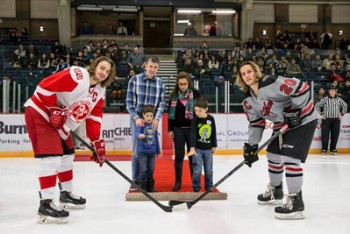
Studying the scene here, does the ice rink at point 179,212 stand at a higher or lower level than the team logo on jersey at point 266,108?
lower

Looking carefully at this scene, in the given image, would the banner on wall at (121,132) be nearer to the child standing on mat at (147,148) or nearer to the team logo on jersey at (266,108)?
the child standing on mat at (147,148)

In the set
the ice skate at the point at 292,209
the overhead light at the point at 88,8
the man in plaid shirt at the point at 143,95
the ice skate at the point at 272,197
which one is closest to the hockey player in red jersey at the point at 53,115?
the man in plaid shirt at the point at 143,95

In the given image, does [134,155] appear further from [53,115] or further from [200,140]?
[53,115]

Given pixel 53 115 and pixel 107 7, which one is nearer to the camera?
pixel 53 115

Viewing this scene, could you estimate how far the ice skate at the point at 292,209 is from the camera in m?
4.10

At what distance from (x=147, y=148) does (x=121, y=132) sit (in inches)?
184

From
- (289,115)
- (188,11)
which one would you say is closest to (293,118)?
(289,115)

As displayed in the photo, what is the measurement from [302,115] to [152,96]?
5.56 ft

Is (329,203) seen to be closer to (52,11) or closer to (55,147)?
(55,147)

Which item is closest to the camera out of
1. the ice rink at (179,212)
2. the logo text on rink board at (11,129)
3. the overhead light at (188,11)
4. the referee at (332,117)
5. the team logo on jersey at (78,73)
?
the ice rink at (179,212)

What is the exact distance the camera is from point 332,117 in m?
9.86

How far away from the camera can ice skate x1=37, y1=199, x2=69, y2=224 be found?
3947mm

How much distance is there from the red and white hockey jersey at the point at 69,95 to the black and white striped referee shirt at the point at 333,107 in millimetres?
6708

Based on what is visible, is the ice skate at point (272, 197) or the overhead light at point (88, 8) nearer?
the ice skate at point (272, 197)
